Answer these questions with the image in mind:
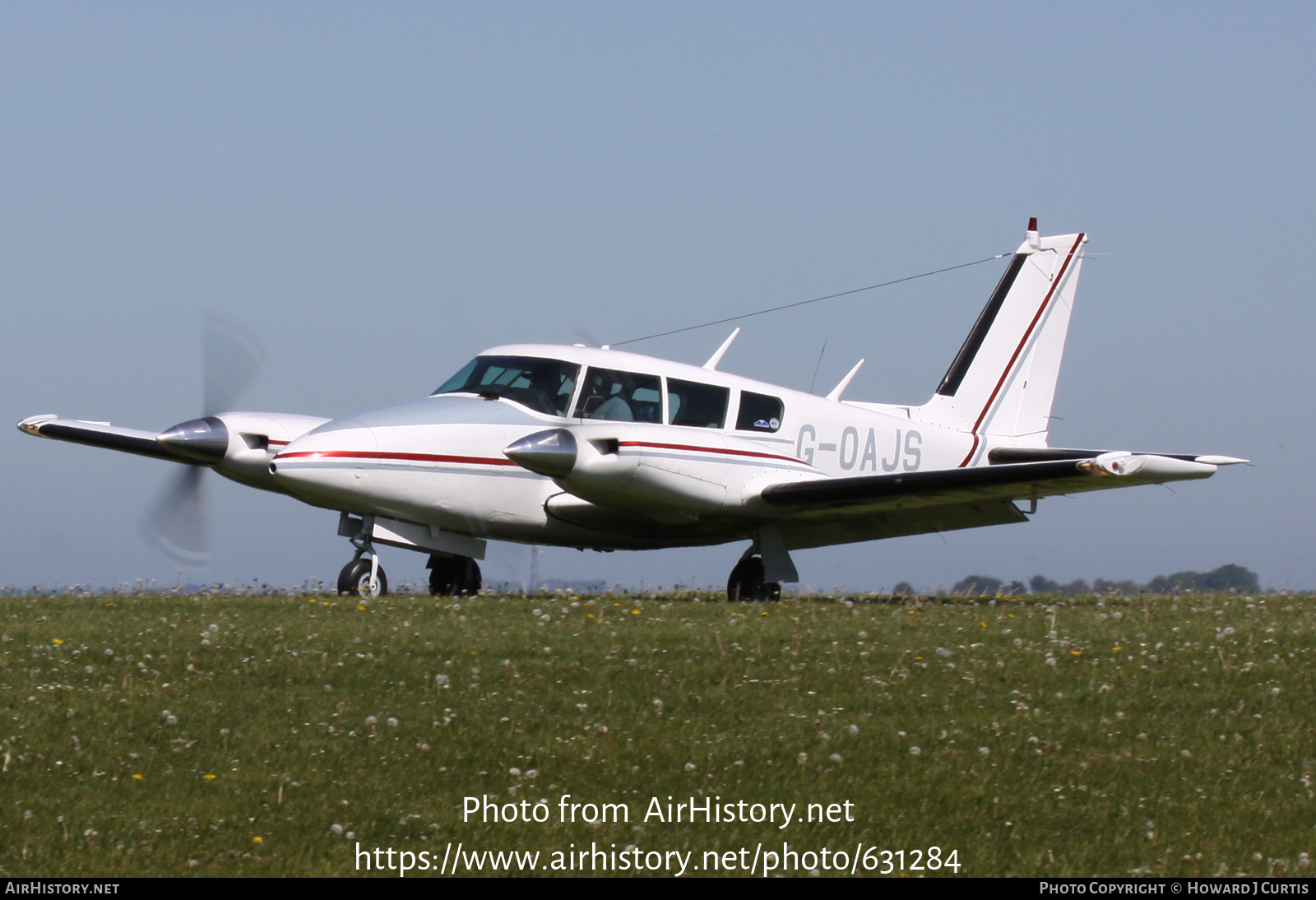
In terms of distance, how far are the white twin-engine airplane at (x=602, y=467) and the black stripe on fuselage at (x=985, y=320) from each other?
9.32 ft

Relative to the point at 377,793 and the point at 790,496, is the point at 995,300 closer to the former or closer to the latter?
the point at 790,496

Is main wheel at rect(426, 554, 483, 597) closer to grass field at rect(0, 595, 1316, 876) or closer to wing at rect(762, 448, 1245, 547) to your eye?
wing at rect(762, 448, 1245, 547)

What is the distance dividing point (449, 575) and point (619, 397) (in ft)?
11.0

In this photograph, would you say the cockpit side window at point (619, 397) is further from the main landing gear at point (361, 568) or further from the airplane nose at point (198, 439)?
the airplane nose at point (198, 439)

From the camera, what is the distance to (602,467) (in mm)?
14969

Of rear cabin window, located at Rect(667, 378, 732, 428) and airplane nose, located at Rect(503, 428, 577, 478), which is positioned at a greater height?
rear cabin window, located at Rect(667, 378, 732, 428)

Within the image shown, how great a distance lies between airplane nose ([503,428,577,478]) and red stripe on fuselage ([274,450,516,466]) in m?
0.65

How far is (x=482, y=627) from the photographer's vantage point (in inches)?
446

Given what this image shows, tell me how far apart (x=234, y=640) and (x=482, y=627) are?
2.02 m

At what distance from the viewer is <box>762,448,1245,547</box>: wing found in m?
13.9

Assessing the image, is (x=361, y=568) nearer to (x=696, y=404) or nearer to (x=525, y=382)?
(x=525, y=382)

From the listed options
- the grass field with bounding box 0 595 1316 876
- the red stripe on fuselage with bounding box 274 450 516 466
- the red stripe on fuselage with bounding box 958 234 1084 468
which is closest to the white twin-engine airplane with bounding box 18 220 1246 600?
the red stripe on fuselage with bounding box 274 450 516 466

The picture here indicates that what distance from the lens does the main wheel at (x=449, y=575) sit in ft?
56.6

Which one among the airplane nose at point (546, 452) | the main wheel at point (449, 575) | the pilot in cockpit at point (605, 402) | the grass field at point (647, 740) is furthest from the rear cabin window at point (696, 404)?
the grass field at point (647, 740)
